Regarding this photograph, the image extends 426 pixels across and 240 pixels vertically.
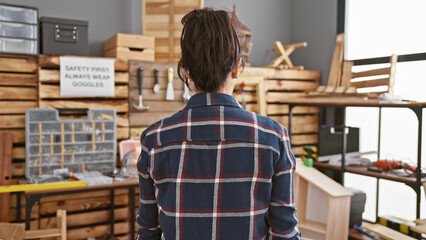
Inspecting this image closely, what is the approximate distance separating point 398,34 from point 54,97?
106 inches

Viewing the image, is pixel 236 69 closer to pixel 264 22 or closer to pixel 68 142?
pixel 68 142

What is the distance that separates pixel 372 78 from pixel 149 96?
1762mm

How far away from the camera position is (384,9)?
3.26m

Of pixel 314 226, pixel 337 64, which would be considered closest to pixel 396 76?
pixel 337 64

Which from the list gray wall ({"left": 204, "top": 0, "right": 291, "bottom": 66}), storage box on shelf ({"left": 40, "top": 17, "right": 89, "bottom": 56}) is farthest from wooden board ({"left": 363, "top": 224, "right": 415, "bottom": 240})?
storage box on shelf ({"left": 40, "top": 17, "right": 89, "bottom": 56})

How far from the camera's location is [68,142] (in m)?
2.81

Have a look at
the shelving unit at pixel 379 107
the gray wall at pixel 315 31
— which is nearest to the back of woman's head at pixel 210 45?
the shelving unit at pixel 379 107

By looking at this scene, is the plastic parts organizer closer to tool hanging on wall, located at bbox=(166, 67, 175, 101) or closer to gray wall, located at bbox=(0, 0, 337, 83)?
tool hanging on wall, located at bbox=(166, 67, 175, 101)

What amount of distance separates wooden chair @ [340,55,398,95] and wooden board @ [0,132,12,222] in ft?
8.54

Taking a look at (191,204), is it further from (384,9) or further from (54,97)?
(384,9)

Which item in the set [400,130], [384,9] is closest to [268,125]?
[400,130]

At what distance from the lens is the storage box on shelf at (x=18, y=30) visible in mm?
2609

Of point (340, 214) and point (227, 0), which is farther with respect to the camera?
point (227, 0)

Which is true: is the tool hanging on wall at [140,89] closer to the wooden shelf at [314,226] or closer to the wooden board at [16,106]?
the wooden board at [16,106]
